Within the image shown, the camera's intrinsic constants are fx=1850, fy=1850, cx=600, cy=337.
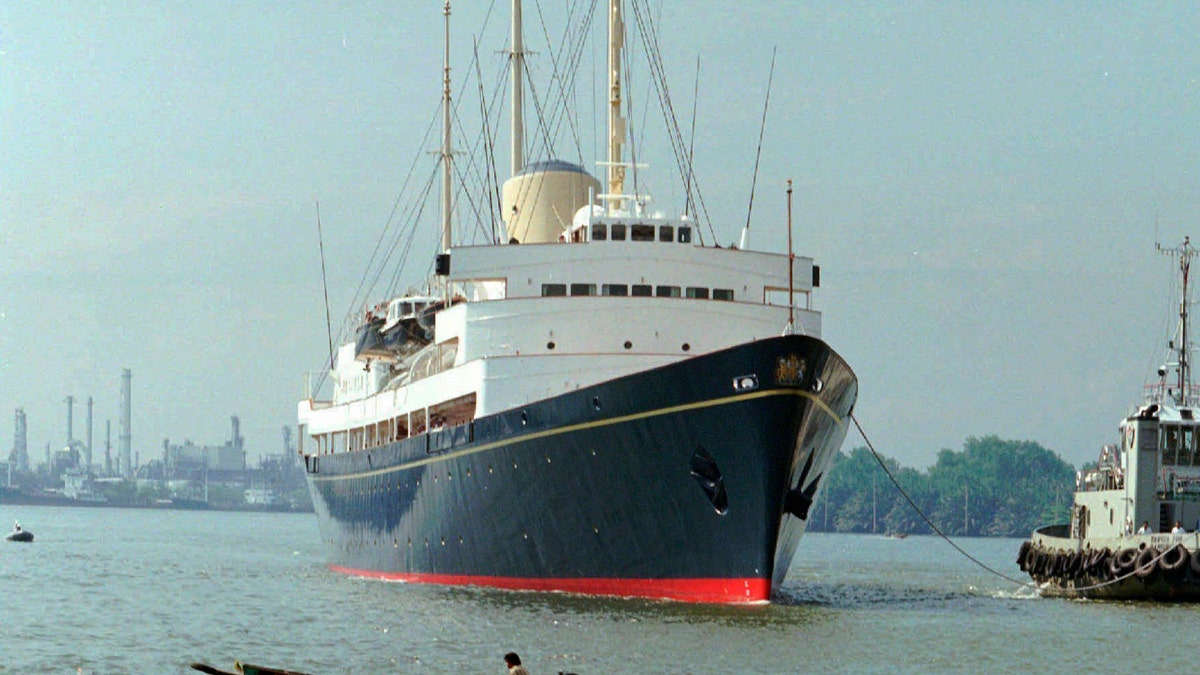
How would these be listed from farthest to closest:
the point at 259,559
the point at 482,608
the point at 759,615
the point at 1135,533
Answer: the point at 259,559 < the point at 1135,533 < the point at 482,608 < the point at 759,615

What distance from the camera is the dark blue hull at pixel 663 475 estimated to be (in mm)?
37844

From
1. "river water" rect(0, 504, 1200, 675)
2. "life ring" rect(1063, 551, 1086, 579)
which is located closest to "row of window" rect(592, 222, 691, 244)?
"river water" rect(0, 504, 1200, 675)

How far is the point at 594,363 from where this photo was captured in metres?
43.5

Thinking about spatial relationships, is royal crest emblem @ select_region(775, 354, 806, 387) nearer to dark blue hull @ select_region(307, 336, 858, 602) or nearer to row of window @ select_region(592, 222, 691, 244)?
dark blue hull @ select_region(307, 336, 858, 602)

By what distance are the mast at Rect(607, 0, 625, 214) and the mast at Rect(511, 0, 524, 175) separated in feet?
37.9

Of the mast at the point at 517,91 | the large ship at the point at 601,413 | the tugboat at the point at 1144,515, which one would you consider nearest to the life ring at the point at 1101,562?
the tugboat at the point at 1144,515

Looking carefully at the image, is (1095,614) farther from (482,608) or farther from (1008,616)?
(482,608)

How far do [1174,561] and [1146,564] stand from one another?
0.74 m

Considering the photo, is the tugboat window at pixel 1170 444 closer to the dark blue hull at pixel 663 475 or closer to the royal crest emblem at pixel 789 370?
the dark blue hull at pixel 663 475

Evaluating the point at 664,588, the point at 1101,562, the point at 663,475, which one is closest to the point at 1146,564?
the point at 1101,562

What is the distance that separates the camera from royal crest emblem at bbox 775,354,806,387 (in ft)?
124

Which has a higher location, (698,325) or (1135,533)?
(698,325)

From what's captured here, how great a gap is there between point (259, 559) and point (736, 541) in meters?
47.1

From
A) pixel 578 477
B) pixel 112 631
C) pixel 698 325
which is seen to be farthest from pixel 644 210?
pixel 112 631
